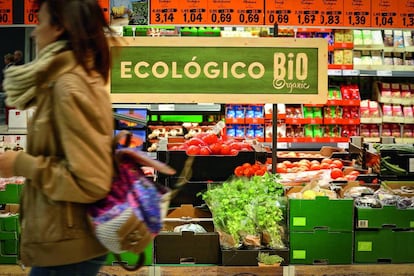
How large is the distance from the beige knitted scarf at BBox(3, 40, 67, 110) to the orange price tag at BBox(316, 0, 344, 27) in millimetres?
5292

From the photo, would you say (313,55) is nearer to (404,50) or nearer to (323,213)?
(323,213)

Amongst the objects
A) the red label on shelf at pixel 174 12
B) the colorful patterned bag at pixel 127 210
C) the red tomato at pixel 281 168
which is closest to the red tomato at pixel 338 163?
the red tomato at pixel 281 168

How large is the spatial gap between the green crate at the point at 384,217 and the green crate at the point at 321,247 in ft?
0.36

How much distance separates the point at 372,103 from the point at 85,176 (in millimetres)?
6680

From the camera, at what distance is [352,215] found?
368 cm

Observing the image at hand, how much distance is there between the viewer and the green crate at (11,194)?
12.6ft

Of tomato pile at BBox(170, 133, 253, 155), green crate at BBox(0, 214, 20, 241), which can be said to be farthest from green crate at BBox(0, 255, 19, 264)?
tomato pile at BBox(170, 133, 253, 155)

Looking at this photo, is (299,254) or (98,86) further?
(299,254)

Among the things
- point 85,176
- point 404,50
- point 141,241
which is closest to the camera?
point 85,176

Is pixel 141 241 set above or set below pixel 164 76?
below

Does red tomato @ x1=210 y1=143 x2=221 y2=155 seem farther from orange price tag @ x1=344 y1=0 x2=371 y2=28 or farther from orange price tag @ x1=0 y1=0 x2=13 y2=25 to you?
orange price tag @ x1=0 y1=0 x2=13 y2=25

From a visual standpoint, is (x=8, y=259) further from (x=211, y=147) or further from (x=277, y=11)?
(x=277, y=11)

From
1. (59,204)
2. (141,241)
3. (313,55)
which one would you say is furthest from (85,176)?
(313,55)

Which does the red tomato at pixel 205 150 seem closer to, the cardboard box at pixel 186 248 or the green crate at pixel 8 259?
the cardboard box at pixel 186 248
